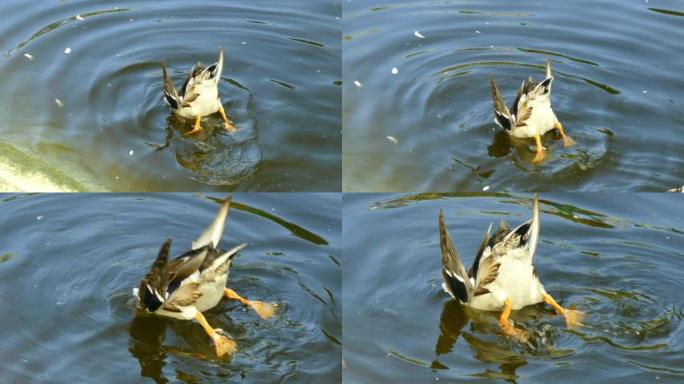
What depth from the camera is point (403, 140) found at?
27.7ft

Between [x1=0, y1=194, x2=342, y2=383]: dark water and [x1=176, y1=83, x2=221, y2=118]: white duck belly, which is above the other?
[x1=176, y1=83, x2=221, y2=118]: white duck belly

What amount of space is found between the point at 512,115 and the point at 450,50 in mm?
1648

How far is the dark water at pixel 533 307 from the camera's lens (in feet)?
21.4

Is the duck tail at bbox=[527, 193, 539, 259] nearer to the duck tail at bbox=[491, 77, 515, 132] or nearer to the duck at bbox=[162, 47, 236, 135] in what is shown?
A: the duck tail at bbox=[491, 77, 515, 132]

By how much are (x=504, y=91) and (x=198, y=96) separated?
2.78 meters

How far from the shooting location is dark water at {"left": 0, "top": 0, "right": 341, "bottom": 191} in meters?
8.04

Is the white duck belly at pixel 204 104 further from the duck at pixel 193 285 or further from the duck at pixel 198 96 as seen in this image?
the duck at pixel 193 285

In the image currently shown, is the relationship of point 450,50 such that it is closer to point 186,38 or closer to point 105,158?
point 186,38

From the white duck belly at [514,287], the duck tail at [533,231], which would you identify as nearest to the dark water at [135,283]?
the white duck belly at [514,287]

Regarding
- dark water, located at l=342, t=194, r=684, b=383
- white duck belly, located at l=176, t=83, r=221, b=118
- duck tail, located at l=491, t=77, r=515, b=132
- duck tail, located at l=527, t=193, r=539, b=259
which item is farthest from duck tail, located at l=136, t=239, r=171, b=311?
duck tail, located at l=491, t=77, r=515, b=132

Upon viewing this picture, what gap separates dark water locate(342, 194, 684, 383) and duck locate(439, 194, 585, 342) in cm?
9

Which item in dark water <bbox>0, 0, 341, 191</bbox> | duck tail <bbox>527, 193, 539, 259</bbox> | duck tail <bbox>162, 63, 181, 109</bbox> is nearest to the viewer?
duck tail <bbox>527, 193, 539, 259</bbox>

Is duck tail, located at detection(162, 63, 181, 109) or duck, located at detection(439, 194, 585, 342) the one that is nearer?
duck, located at detection(439, 194, 585, 342)

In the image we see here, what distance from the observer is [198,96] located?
8.27 meters
